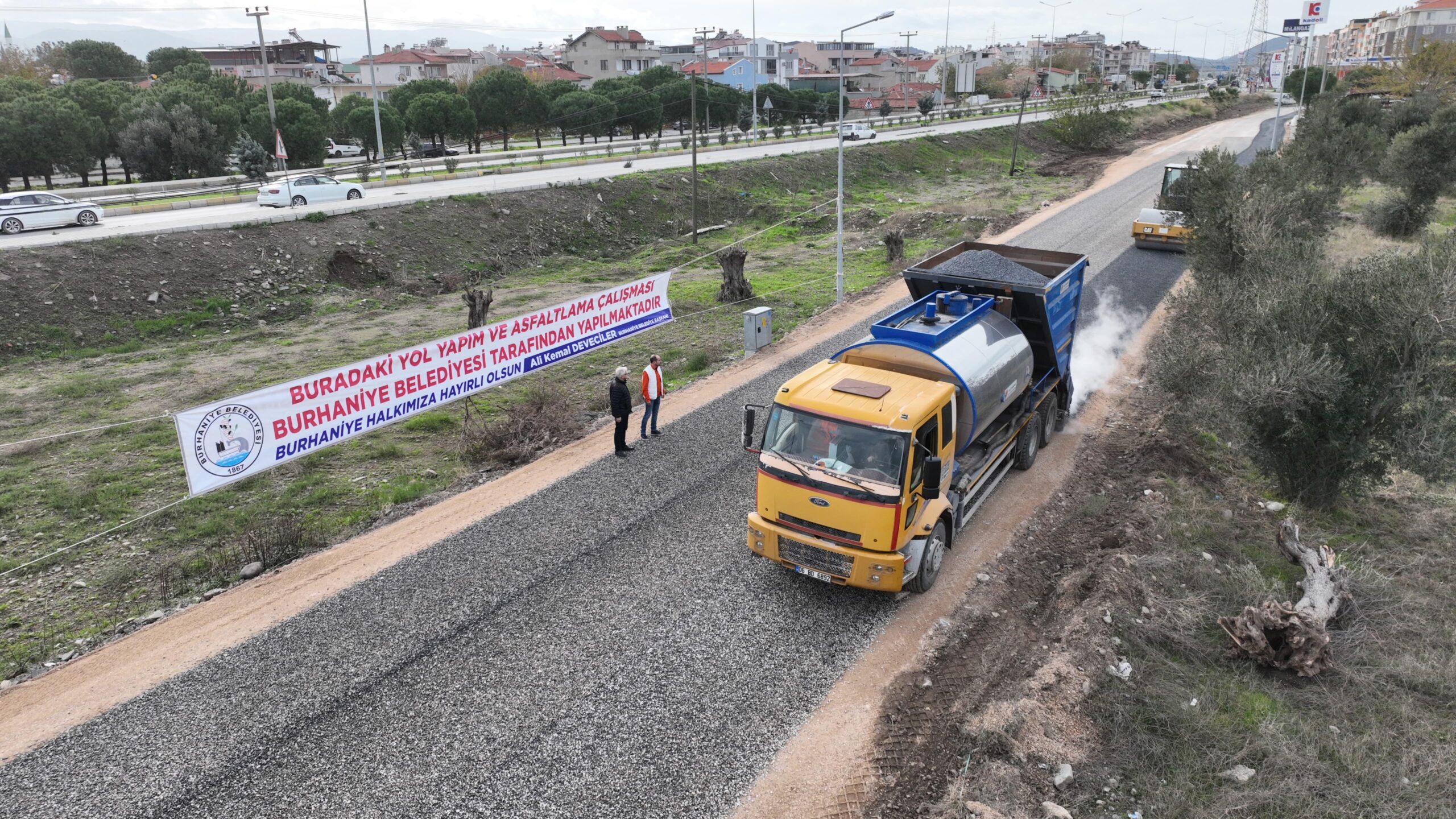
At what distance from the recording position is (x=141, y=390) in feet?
63.5

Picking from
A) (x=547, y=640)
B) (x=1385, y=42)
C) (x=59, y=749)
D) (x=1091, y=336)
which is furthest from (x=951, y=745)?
(x=1385, y=42)

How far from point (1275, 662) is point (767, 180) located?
42.2m

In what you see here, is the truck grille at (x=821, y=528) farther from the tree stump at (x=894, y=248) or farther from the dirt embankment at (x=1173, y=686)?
the tree stump at (x=894, y=248)

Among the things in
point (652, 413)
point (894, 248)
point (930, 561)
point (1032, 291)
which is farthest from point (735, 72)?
point (930, 561)

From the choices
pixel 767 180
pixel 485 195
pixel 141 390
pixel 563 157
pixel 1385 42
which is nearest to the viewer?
pixel 141 390

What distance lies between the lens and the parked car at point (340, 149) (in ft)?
199

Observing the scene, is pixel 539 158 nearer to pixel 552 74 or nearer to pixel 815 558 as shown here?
pixel 815 558

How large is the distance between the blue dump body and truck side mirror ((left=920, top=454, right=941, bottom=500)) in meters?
4.16

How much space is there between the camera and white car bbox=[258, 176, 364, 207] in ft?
108

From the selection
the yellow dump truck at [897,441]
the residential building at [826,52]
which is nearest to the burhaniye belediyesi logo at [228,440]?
the yellow dump truck at [897,441]

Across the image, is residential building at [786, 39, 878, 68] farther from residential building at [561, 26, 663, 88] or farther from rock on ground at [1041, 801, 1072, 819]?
rock on ground at [1041, 801, 1072, 819]

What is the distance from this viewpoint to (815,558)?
10148mm

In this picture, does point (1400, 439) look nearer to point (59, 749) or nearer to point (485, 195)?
point (59, 749)

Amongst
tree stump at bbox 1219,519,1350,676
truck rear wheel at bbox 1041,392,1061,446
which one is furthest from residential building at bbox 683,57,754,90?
tree stump at bbox 1219,519,1350,676
